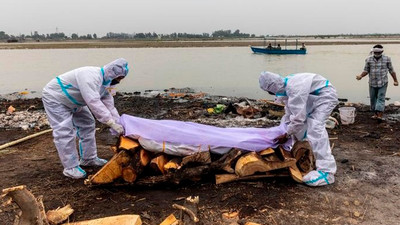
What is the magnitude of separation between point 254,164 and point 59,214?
7.06 ft

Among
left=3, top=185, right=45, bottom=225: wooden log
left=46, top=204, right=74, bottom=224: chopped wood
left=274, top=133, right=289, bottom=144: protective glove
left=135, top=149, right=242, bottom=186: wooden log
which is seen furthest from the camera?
left=274, top=133, right=289, bottom=144: protective glove

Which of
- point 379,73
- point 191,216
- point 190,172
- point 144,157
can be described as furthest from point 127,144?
point 379,73

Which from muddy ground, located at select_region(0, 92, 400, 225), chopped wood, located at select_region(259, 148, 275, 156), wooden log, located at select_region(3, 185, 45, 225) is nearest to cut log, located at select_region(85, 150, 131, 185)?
muddy ground, located at select_region(0, 92, 400, 225)

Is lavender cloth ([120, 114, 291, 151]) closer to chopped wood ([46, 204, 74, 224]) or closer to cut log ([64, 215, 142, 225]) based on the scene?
chopped wood ([46, 204, 74, 224])

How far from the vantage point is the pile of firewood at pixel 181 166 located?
406 cm

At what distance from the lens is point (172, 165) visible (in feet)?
13.4

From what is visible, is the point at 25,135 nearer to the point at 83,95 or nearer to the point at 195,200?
the point at 83,95

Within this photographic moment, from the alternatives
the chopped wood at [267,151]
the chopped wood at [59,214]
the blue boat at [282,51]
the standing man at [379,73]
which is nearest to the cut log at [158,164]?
the chopped wood at [59,214]

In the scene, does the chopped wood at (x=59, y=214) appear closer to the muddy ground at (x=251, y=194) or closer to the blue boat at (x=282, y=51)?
the muddy ground at (x=251, y=194)

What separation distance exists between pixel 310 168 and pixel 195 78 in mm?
14416

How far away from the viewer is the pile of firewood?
13.3 ft

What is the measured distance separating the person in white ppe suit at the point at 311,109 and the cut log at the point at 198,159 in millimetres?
948

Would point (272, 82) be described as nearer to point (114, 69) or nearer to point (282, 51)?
point (114, 69)

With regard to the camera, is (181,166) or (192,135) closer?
(181,166)
